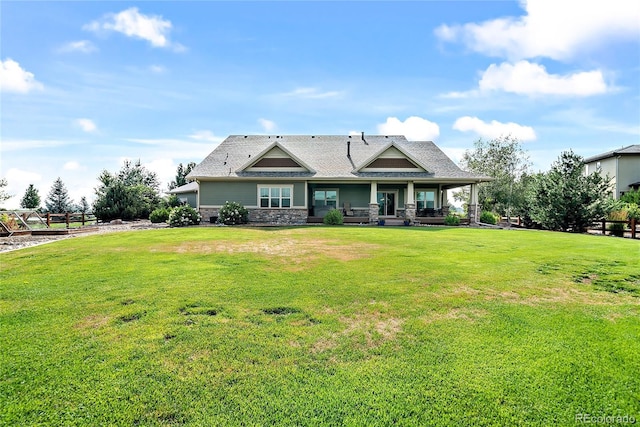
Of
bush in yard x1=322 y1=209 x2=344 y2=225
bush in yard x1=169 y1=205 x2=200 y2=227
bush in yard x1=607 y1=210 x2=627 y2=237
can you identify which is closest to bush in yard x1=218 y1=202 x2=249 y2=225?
bush in yard x1=169 y1=205 x2=200 y2=227

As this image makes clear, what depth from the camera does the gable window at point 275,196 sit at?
22891 millimetres

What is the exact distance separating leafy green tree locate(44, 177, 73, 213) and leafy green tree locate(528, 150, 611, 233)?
61.3 m

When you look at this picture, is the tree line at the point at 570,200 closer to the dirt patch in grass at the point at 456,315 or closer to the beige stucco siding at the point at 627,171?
the beige stucco siding at the point at 627,171


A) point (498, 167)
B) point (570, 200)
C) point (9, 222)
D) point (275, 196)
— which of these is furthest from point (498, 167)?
point (9, 222)

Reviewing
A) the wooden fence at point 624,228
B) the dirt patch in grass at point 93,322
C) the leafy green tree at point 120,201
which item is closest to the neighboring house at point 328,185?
the wooden fence at point 624,228

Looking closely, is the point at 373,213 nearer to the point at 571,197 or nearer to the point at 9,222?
the point at 571,197

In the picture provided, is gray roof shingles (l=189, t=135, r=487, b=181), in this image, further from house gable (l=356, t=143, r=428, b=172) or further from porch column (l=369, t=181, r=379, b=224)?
porch column (l=369, t=181, r=379, b=224)

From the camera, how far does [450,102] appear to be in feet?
78.7

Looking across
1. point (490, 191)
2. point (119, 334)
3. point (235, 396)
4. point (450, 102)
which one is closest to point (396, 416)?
point (235, 396)

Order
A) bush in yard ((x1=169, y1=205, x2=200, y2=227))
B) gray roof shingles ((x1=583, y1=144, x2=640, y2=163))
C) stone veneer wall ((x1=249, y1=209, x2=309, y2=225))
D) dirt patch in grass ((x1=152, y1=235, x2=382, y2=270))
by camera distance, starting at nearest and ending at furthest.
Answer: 1. dirt patch in grass ((x1=152, y1=235, x2=382, y2=270))
2. bush in yard ((x1=169, y1=205, x2=200, y2=227))
3. stone veneer wall ((x1=249, y1=209, x2=309, y2=225))
4. gray roof shingles ((x1=583, y1=144, x2=640, y2=163))

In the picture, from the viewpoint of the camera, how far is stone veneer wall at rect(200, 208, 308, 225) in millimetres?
22609

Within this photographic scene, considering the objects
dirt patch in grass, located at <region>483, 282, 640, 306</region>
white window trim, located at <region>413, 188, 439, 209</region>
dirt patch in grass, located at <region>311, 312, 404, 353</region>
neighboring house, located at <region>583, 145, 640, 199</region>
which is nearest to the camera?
dirt patch in grass, located at <region>311, 312, 404, 353</region>

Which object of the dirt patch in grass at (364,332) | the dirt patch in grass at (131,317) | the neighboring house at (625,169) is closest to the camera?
the dirt patch in grass at (364,332)

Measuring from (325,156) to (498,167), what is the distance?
26.0 m
